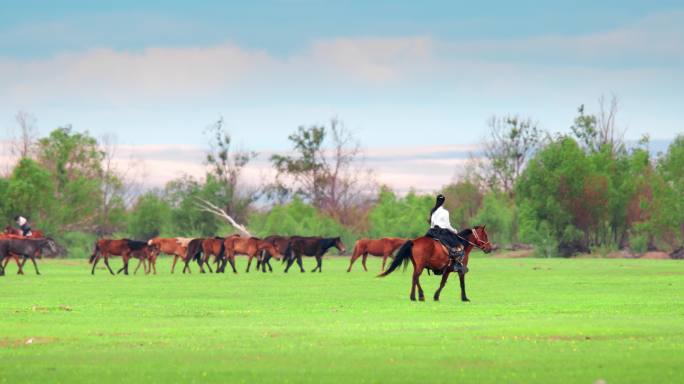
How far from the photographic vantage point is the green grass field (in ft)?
50.9

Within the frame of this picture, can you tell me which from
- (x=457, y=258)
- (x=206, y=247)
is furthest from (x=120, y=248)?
(x=457, y=258)

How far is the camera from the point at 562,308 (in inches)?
1073

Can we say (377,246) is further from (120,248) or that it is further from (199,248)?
(120,248)

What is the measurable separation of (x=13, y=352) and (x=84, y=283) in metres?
24.4

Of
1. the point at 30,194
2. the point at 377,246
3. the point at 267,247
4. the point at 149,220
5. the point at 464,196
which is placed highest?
the point at 464,196

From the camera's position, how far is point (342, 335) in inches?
801

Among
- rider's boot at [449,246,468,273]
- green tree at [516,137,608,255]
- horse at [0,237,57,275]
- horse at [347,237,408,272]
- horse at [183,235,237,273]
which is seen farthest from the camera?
green tree at [516,137,608,255]

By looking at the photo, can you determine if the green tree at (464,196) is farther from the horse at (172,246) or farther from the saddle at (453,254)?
the saddle at (453,254)

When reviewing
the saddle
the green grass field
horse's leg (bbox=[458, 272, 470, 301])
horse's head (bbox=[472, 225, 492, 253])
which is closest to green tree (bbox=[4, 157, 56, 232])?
the green grass field

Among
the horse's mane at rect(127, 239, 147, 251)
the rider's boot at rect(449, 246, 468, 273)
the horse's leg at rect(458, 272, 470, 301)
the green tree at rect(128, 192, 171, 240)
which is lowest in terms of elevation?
the horse's leg at rect(458, 272, 470, 301)

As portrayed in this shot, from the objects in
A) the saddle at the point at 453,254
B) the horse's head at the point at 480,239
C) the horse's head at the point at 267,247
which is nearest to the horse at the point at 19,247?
the horse's head at the point at 267,247

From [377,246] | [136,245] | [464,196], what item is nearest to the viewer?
[136,245]

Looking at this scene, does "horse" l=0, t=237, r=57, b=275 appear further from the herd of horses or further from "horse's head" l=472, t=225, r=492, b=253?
"horse's head" l=472, t=225, r=492, b=253

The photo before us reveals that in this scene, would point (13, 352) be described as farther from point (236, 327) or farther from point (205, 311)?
point (205, 311)
